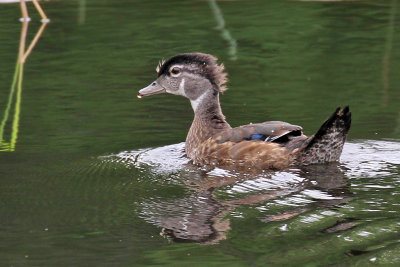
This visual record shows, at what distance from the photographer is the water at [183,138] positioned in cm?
753

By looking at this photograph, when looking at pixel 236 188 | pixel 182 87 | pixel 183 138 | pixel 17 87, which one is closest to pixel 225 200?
pixel 236 188

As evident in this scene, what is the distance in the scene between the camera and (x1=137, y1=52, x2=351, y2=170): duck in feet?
32.1

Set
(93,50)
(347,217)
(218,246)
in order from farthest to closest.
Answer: (93,50), (347,217), (218,246)

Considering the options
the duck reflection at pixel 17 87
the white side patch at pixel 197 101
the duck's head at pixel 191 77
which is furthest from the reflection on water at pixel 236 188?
the duck reflection at pixel 17 87

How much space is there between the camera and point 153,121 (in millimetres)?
11664

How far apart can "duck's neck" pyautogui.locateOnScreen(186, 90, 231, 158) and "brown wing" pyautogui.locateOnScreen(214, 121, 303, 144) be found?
535mm

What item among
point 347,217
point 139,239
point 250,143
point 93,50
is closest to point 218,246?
point 139,239

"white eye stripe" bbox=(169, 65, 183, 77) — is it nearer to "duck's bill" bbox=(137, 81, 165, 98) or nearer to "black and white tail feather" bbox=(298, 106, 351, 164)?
"duck's bill" bbox=(137, 81, 165, 98)

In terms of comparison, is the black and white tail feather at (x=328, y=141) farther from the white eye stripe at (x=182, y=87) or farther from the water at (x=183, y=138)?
the white eye stripe at (x=182, y=87)

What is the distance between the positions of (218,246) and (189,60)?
427 centimetres

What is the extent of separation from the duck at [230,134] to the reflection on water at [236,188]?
0.60ft

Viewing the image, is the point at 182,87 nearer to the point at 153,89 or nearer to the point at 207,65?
the point at 153,89

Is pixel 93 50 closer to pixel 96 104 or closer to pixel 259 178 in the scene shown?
pixel 96 104

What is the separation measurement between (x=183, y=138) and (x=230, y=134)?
37.7 inches
